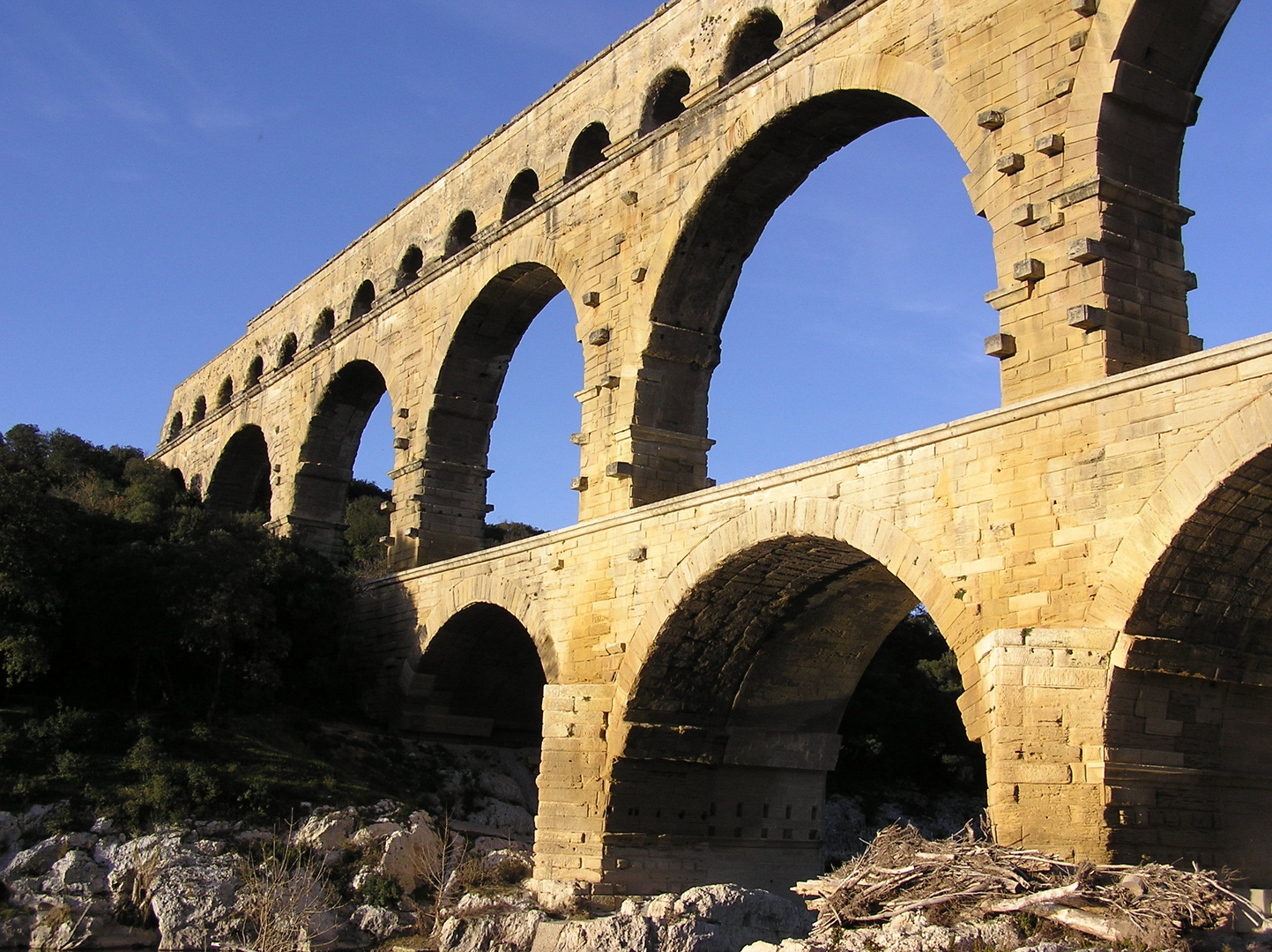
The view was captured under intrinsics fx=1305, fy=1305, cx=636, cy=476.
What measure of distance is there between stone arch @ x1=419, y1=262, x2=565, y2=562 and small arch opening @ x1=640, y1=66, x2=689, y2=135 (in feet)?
10.6

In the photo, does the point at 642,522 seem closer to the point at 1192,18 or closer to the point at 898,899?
the point at 898,899

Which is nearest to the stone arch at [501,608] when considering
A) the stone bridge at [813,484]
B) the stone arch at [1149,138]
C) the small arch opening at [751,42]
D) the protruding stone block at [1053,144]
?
the stone bridge at [813,484]

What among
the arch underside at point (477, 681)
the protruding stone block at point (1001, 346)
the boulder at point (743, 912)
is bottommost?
the boulder at point (743, 912)

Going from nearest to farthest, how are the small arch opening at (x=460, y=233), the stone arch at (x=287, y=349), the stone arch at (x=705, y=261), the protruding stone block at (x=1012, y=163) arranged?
1. the protruding stone block at (x=1012, y=163)
2. the stone arch at (x=705, y=261)
3. the small arch opening at (x=460, y=233)
4. the stone arch at (x=287, y=349)

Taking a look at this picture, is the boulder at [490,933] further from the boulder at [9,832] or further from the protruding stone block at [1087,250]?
the protruding stone block at [1087,250]

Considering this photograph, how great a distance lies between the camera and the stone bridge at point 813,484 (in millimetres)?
8617

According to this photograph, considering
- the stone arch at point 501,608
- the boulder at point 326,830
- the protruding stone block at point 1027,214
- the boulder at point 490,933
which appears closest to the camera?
the protruding stone block at point 1027,214

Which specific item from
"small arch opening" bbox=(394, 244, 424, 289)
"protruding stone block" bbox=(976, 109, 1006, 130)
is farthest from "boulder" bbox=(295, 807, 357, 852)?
"small arch opening" bbox=(394, 244, 424, 289)

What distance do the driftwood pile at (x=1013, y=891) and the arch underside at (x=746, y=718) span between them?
11.1 feet

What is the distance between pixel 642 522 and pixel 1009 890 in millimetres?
5732

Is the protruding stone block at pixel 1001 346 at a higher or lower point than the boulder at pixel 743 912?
higher

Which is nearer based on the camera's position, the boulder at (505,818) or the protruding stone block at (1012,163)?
the protruding stone block at (1012,163)

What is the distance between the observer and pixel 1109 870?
8.19m

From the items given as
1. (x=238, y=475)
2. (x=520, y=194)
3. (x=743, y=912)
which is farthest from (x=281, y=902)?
(x=238, y=475)
